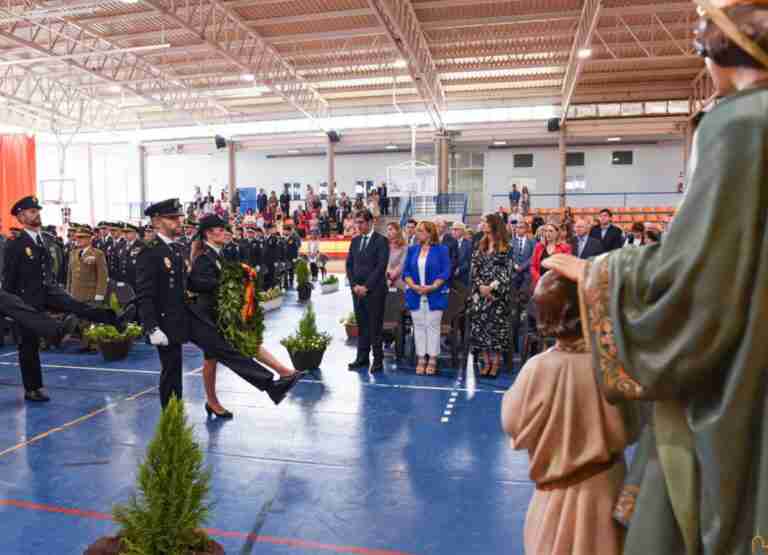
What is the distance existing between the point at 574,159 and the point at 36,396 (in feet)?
75.7

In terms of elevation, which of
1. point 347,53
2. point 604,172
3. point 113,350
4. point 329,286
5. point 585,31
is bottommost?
point 113,350

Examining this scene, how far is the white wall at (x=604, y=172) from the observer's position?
2411 centimetres

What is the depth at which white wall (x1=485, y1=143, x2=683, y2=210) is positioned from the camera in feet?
79.1

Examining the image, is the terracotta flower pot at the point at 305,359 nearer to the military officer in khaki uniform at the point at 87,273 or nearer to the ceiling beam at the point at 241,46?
the military officer in khaki uniform at the point at 87,273

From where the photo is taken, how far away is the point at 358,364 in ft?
21.8

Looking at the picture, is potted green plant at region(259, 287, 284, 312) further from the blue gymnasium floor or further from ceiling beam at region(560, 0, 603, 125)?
ceiling beam at region(560, 0, 603, 125)

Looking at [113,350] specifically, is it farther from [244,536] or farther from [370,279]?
[244,536]

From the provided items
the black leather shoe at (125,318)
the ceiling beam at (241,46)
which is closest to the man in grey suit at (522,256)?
the black leather shoe at (125,318)

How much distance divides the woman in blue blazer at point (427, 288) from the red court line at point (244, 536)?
3.56 metres

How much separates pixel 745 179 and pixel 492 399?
4.63m

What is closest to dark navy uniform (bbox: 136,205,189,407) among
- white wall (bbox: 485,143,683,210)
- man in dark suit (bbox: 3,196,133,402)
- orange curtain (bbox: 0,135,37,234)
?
man in dark suit (bbox: 3,196,133,402)

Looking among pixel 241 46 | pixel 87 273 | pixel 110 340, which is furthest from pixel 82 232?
pixel 241 46

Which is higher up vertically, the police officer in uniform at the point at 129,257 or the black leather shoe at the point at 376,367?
the police officer in uniform at the point at 129,257

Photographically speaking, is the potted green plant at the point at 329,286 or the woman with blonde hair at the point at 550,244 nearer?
the woman with blonde hair at the point at 550,244
